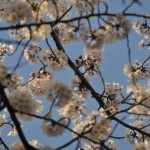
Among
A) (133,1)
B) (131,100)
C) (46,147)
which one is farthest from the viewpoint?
(131,100)

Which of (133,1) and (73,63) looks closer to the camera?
(133,1)

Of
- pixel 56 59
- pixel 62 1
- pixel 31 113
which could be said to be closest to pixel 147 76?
pixel 56 59

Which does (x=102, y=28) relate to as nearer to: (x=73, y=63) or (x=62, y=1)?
(x=73, y=63)

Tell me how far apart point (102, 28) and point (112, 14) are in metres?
0.25

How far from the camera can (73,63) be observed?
10.0 metres

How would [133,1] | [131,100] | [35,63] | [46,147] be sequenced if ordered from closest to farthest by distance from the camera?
[133,1] → [46,147] → [131,100] → [35,63]

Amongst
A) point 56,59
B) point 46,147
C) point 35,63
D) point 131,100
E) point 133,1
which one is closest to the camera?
point 133,1

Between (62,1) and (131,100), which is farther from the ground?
(62,1)

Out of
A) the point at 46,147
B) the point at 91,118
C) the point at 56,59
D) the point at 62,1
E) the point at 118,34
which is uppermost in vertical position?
the point at 62,1

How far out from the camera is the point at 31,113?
5469mm

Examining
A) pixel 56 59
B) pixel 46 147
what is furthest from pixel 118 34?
pixel 56 59

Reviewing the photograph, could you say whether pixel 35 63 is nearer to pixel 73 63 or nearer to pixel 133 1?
pixel 73 63

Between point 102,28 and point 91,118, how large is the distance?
120 cm

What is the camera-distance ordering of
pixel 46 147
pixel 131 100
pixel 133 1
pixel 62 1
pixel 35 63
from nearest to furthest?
pixel 133 1, pixel 46 147, pixel 131 100, pixel 35 63, pixel 62 1
